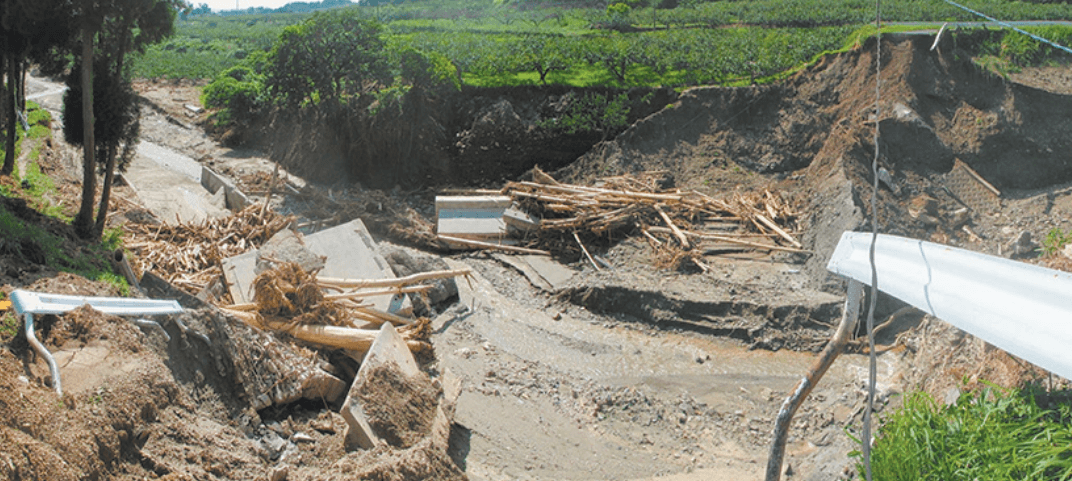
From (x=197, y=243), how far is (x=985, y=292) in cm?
1200

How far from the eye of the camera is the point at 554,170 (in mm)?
17844

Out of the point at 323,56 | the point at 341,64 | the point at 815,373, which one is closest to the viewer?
the point at 815,373

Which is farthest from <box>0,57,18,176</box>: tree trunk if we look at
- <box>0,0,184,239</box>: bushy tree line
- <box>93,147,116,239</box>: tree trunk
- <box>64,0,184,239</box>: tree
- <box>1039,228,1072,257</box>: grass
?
<box>1039,228,1072,257</box>: grass

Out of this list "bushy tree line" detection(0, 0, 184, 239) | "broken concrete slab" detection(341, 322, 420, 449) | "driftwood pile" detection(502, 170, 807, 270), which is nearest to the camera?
"broken concrete slab" detection(341, 322, 420, 449)

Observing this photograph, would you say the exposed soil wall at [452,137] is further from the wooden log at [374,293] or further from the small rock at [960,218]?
the wooden log at [374,293]

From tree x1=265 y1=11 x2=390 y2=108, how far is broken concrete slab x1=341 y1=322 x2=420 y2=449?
38.7ft

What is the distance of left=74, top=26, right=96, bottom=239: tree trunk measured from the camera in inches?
416

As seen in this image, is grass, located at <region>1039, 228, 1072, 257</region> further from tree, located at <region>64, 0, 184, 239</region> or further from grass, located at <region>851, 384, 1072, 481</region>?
tree, located at <region>64, 0, 184, 239</region>

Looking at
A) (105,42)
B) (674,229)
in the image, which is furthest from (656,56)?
(105,42)

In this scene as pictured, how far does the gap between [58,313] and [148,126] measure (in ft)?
67.0

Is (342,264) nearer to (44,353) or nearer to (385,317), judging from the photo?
(385,317)

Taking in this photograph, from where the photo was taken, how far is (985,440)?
14.4 ft

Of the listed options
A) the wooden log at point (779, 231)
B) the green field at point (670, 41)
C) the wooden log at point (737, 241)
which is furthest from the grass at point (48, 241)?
the wooden log at point (779, 231)

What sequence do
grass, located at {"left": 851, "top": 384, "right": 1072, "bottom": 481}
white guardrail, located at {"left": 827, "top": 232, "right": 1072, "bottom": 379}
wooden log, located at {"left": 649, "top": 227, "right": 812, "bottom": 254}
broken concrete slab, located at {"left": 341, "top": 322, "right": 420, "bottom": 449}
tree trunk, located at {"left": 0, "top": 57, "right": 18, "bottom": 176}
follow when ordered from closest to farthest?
white guardrail, located at {"left": 827, "top": 232, "right": 1072, "bottom": 379}, grass, located at {"left": 851, "top": 384, "right": 1072, "bottom": 481}, broken concrete slab, located at {"left": 341, "top": 322, "right": 420, "bottom": 449}, wooden log, located at {"left": 649, "top": 227, "right": 812, "bottom": 254}, tree trunk, located at {"left": 0, "top": 57, "right": 18, "bottom": 176}
